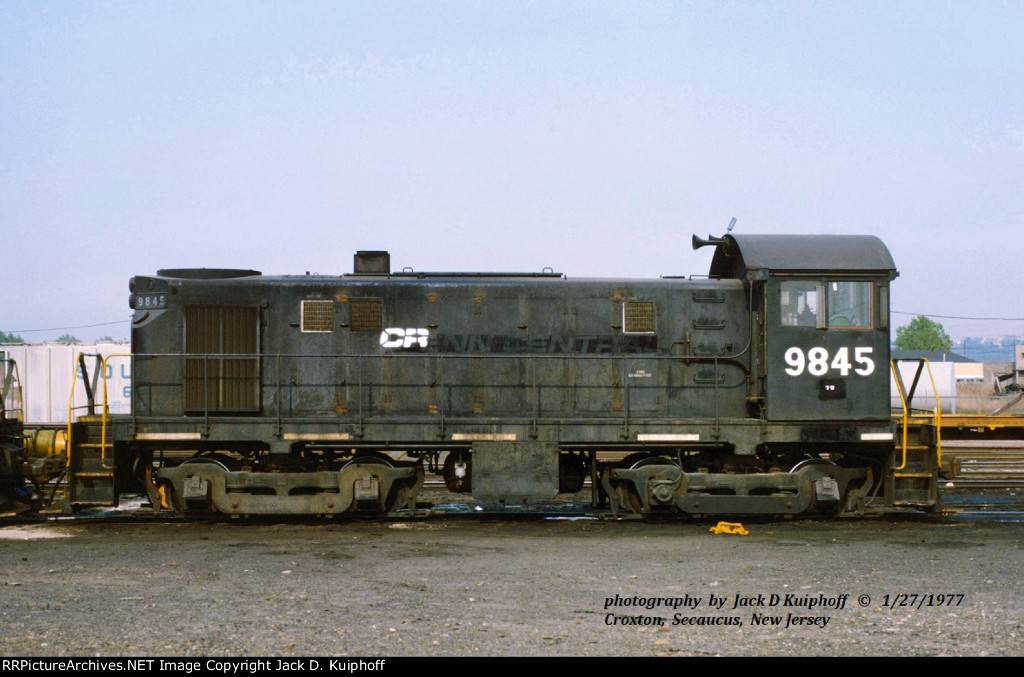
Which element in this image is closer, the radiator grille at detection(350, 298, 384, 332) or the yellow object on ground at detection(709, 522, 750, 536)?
the yellow object on ground at detection(709, 522, 750, 536)

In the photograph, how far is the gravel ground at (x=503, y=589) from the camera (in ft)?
21.6

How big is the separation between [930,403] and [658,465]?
135 ft

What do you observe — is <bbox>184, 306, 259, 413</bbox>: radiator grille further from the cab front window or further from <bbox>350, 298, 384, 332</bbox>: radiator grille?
the cab front window

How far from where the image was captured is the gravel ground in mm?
6594

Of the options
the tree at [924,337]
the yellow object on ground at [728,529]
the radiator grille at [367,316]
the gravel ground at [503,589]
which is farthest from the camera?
the tree at [924,337]

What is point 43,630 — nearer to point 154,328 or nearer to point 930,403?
point 154,328

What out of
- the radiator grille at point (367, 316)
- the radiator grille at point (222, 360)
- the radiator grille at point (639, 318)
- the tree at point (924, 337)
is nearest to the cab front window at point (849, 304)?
the radiator grille at point (639, 318)

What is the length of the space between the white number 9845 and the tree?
10783cm

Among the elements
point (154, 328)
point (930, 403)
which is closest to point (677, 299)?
point (154, 328)

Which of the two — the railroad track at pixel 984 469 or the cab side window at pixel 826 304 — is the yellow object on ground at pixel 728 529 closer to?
the cab side window at pixel 826 304

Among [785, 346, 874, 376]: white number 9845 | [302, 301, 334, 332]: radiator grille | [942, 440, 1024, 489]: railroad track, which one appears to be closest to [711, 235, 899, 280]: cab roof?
[785, 346, 874, 376]: white number 9845

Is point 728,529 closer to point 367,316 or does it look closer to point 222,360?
point 367,316

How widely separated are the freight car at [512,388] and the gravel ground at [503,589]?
578mm

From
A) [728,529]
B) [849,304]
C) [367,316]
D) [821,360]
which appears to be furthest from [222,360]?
[849,304]
